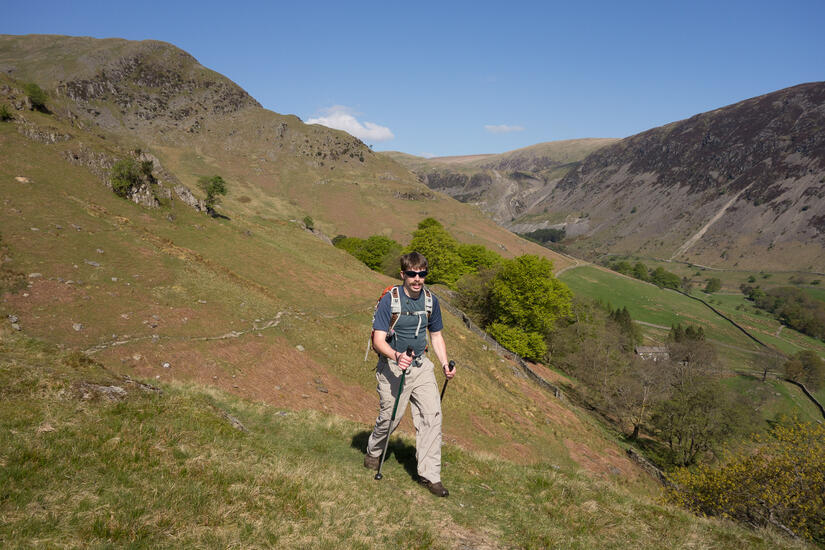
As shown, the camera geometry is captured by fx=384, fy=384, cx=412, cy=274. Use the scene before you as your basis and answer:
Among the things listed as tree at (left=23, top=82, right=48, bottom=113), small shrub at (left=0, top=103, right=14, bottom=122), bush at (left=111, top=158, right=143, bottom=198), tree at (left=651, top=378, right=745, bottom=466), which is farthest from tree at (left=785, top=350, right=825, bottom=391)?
tree at (left=23, top=82, right=48, bottom=113)

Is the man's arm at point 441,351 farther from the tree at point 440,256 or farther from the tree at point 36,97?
the tree at point 440,256

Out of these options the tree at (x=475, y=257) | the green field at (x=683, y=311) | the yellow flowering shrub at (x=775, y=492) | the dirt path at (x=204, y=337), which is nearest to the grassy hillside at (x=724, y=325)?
the green field at (x=683, y=311)

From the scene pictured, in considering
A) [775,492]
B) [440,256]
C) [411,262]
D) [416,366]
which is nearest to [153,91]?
[440,256]

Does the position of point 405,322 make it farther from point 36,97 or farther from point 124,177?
point 36,97

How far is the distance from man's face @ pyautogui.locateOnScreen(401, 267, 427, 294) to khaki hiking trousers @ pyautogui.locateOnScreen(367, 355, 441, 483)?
1583 mm

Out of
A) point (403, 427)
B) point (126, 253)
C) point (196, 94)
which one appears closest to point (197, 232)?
point (126, 253)

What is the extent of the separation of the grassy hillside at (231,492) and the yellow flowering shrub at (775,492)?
1036 cm

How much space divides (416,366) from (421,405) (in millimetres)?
829

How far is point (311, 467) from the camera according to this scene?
785 cm

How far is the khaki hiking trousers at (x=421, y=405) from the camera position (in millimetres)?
8117

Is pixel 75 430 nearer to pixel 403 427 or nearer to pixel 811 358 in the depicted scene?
pixel 403 427

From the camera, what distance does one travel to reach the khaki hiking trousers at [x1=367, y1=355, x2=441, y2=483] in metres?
8.12

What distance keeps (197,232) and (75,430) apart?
1363 inches

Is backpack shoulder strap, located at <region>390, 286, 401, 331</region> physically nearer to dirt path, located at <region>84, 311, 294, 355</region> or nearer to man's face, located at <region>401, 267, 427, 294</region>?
man's face, located at <region>401, 267, 427, 294</region>
